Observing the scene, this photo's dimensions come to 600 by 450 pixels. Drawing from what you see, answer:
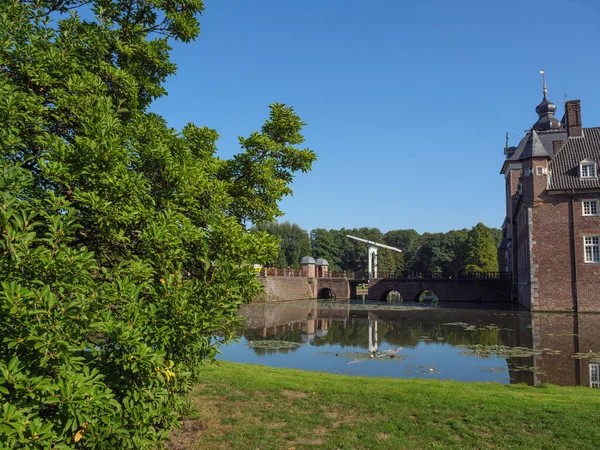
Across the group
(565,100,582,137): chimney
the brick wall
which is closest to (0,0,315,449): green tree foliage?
(565,100,582,137): chimney

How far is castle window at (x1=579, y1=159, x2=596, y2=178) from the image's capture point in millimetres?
29825

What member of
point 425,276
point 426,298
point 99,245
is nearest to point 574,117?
point 425,276

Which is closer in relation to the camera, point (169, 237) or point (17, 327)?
point (17, 327)

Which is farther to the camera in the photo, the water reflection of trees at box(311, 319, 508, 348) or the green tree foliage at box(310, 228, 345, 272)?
the green tree foliage at box(310, 228, 345, 272)

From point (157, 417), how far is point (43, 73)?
115 inches

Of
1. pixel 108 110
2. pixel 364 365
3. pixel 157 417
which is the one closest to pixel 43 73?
pixel 108 110

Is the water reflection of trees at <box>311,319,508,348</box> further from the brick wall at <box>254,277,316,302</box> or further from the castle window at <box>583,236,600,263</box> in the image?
A: the brick wall at <box>254,277,316,302</box>

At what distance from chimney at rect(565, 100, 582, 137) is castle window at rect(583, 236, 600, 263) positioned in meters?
8.08

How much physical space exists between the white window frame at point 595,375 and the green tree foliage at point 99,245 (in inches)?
393

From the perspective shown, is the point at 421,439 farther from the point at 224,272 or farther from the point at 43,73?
the point at 43,73

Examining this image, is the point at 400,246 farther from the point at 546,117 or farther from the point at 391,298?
the point at 546,117

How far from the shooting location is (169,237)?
3.56 metres

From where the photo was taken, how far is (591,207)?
29578 millimetres

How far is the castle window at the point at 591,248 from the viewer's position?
2917 cm
